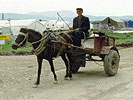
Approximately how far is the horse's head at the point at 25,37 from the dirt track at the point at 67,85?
1.27 meters

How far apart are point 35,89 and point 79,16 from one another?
126 inches

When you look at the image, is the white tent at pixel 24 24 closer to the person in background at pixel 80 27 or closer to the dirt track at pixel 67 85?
the dirt track at pixel 67 85

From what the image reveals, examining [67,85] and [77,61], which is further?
[77,61]

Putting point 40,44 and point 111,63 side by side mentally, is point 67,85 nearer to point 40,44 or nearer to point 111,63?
point 40,44

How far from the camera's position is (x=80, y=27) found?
9656 millimetres

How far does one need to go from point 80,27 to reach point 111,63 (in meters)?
1.63

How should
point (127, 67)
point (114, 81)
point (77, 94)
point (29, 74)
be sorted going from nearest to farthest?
1. point (77, 94)
2. point (114, 81)
3. point (29, 74)
4. point (127, 67)

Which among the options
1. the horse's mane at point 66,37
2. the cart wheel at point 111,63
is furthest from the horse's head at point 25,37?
the cart wheel at point 111,63

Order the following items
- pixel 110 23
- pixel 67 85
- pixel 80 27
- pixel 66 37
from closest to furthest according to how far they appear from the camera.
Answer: pixel 67 85, pixel 66 37, pixel 80 27, pixel 110 23

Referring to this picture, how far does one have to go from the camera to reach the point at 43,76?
395 inches

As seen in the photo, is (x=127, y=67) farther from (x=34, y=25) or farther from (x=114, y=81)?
(x=34, y=25)

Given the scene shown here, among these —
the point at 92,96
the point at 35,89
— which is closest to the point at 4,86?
the point at 35,89

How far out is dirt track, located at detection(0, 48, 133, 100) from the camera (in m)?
7.19

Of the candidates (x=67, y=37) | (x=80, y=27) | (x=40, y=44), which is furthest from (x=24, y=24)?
(x=40, y=44)
